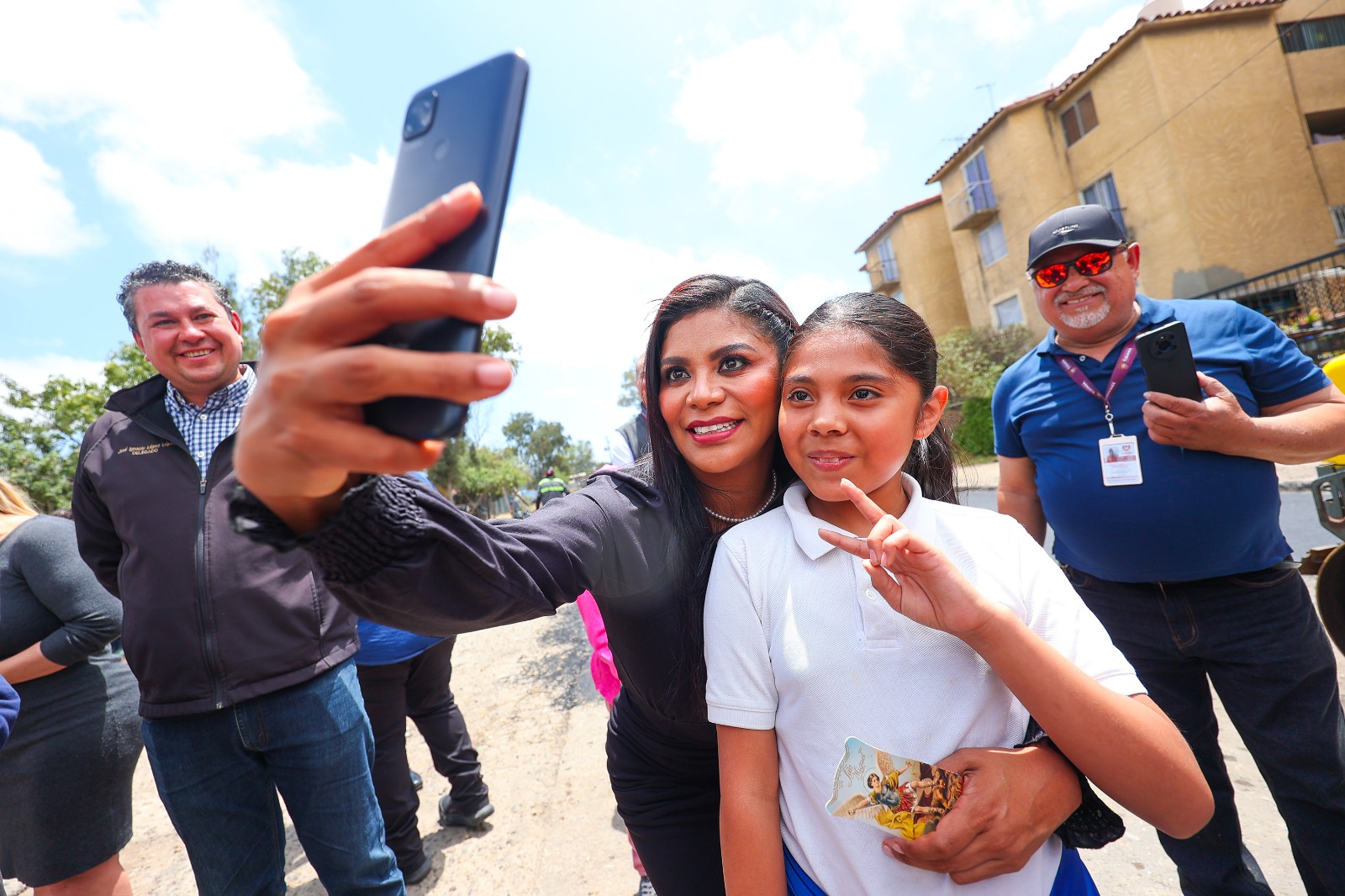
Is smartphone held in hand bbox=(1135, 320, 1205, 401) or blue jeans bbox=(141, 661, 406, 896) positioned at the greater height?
smartphone held in hand bbox=(1135, 320, 1205, 401)

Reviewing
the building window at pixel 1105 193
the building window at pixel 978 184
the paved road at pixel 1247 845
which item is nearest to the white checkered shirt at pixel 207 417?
the paved road at pixel 1247 845

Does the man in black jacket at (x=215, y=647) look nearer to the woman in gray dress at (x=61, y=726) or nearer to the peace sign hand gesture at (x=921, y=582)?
the woman in gray dress at (x=61, y=726)

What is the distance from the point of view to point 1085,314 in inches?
92.1

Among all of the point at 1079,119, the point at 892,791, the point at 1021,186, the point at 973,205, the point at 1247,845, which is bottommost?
the point at 1247,845

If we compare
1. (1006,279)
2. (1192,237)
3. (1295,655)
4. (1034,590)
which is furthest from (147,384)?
(1006,279)

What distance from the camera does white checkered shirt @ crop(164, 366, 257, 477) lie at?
2.15m

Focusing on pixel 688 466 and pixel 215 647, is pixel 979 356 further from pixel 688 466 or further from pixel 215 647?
pixel 215 647

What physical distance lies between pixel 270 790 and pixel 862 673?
1.98 meters

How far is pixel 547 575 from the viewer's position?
1169 millimetres

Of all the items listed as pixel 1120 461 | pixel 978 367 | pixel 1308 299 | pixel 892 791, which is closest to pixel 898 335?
pixel 892 791

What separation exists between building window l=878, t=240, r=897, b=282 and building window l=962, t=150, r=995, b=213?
569cm

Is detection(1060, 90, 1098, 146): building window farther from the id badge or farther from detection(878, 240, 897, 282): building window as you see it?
the id badge

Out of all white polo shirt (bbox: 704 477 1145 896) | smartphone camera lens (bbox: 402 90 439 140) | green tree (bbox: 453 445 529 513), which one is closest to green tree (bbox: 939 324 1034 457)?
white polo shirt (bbox: 704 477 1145 896)

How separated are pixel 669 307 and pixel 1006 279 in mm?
23067
